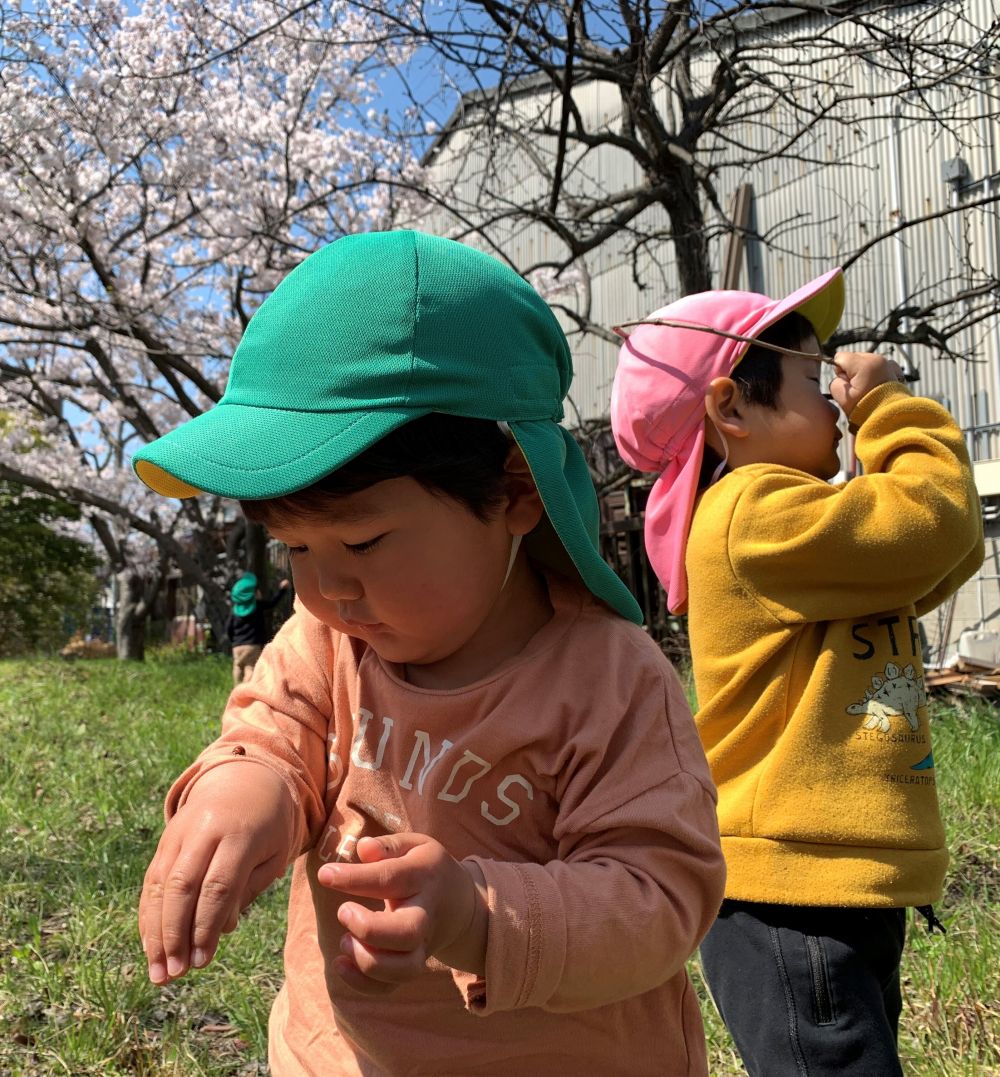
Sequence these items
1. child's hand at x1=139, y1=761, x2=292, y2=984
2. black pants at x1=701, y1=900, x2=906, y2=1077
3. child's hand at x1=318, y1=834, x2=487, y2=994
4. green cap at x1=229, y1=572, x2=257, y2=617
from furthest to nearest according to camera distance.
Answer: green cap at x1=229, y1=572, x2=257, y2=617 → black pants at x1=701, y1=900, x2=906, y2=1077 → child's hand at x1=139, y1=761, x2=292, y2=984 → child's hand at x1=318, y1=834, x2=487, y2=994

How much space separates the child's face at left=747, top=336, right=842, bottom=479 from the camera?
70.5 inches

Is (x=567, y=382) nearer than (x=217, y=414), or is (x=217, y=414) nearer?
(x=217, y=414)

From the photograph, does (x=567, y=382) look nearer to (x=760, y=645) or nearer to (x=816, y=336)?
(x=760, y=645)

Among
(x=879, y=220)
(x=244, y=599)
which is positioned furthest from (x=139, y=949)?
(x=879, y=220)

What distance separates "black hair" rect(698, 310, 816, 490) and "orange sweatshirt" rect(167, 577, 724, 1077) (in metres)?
0.78

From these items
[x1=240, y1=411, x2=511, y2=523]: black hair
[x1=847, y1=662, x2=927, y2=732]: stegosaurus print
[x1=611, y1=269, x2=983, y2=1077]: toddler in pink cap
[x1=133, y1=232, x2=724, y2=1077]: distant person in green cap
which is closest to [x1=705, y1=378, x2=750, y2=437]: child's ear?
[x1=611, y1=269, x2=983, y2=1077]: toddler in pink cap

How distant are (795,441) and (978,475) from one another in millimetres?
7029

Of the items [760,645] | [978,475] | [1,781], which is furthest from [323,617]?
[978,475]

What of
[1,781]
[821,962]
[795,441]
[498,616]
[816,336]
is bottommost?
[1,781]

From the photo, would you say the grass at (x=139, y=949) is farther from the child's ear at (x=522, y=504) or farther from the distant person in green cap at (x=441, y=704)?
the child's ear at (x=522, y=504)

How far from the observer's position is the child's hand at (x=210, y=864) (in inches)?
34.8

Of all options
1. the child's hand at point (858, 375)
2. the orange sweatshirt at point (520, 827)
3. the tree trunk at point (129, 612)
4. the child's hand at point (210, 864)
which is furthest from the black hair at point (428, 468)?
the tree trunk at point (129, 612)

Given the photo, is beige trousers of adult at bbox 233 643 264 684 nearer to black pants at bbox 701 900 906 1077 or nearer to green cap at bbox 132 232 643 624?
black pants at bbox 701 900 906 1077

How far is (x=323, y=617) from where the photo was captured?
3.71 feet
